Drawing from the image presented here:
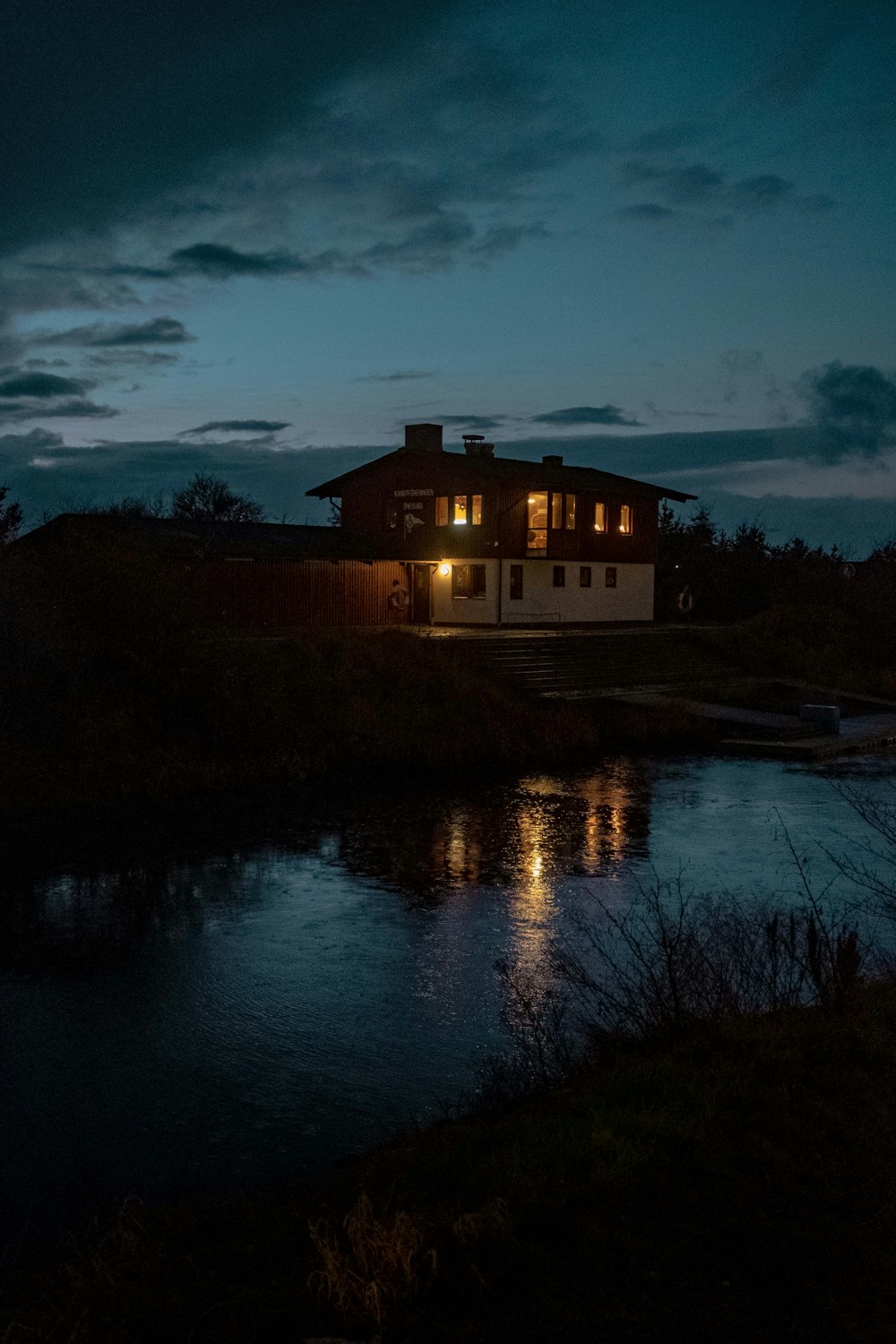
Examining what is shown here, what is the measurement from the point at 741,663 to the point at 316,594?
1563 cm

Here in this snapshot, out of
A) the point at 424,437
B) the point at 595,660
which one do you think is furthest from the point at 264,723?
the point at 424,437

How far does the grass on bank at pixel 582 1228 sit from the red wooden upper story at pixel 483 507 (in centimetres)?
3740

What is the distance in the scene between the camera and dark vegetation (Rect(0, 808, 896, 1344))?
479 centimetres

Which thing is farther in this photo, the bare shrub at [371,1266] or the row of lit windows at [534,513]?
the row of lit windows at [534,513]

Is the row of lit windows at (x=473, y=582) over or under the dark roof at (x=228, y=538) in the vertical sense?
under

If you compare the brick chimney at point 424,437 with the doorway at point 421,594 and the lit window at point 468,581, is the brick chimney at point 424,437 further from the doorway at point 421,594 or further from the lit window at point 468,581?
the doorway at point 421,594

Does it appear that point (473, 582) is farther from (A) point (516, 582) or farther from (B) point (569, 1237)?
(B) point (569, 1237)

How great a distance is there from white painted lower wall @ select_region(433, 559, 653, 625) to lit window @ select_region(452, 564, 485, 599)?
0.16 meters

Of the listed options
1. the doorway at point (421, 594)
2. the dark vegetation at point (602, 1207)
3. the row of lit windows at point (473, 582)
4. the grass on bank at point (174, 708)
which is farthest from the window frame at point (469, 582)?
the dark vegetation at point (602, 1207)

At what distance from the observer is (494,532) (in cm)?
4628

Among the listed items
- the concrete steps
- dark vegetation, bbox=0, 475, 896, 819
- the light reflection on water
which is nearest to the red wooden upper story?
the concrete steps

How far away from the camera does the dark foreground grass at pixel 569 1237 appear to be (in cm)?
477

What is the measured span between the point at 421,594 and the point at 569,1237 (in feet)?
136

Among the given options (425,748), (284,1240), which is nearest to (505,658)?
(425,748)
